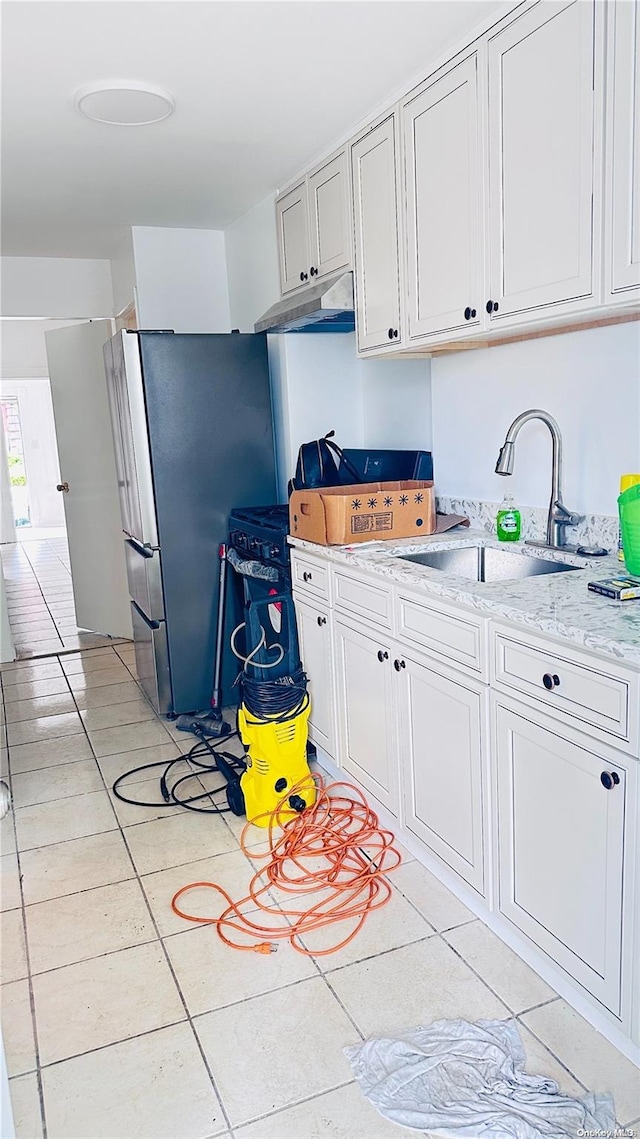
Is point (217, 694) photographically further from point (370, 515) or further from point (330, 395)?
point (330, 395)

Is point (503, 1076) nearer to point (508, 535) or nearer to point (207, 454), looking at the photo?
point (508, 535)

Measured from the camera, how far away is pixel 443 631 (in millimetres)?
2078

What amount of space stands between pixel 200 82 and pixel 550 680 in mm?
2074

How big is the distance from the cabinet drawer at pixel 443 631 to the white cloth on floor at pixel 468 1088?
2.63 ft

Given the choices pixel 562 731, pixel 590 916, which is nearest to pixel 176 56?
pixel 562 731

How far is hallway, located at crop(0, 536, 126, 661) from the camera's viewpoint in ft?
17.4

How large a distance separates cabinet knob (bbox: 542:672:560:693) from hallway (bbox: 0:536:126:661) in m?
3.98

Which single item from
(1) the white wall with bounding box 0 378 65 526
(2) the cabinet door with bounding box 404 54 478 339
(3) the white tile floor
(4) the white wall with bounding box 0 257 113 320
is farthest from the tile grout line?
(1) the white wall with bounding box 0 378 65 526

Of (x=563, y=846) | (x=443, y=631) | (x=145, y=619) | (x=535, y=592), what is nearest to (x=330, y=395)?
(x=145, y=619)

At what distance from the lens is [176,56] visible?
7.38ft

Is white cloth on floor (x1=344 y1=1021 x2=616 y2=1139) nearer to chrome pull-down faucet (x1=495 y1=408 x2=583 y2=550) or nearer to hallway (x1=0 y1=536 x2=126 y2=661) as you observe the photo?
chrome pull-down faucet (x1=495 y1=408 x2=583 y2=550)

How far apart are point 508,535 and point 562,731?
1036mm

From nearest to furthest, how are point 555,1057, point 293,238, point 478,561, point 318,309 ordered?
point 555,1057 → point 478,561 → point 318,309 → point 293,238

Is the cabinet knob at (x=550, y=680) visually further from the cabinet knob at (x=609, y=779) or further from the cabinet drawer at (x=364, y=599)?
the cabinet drawer at (x=364, y=599)
